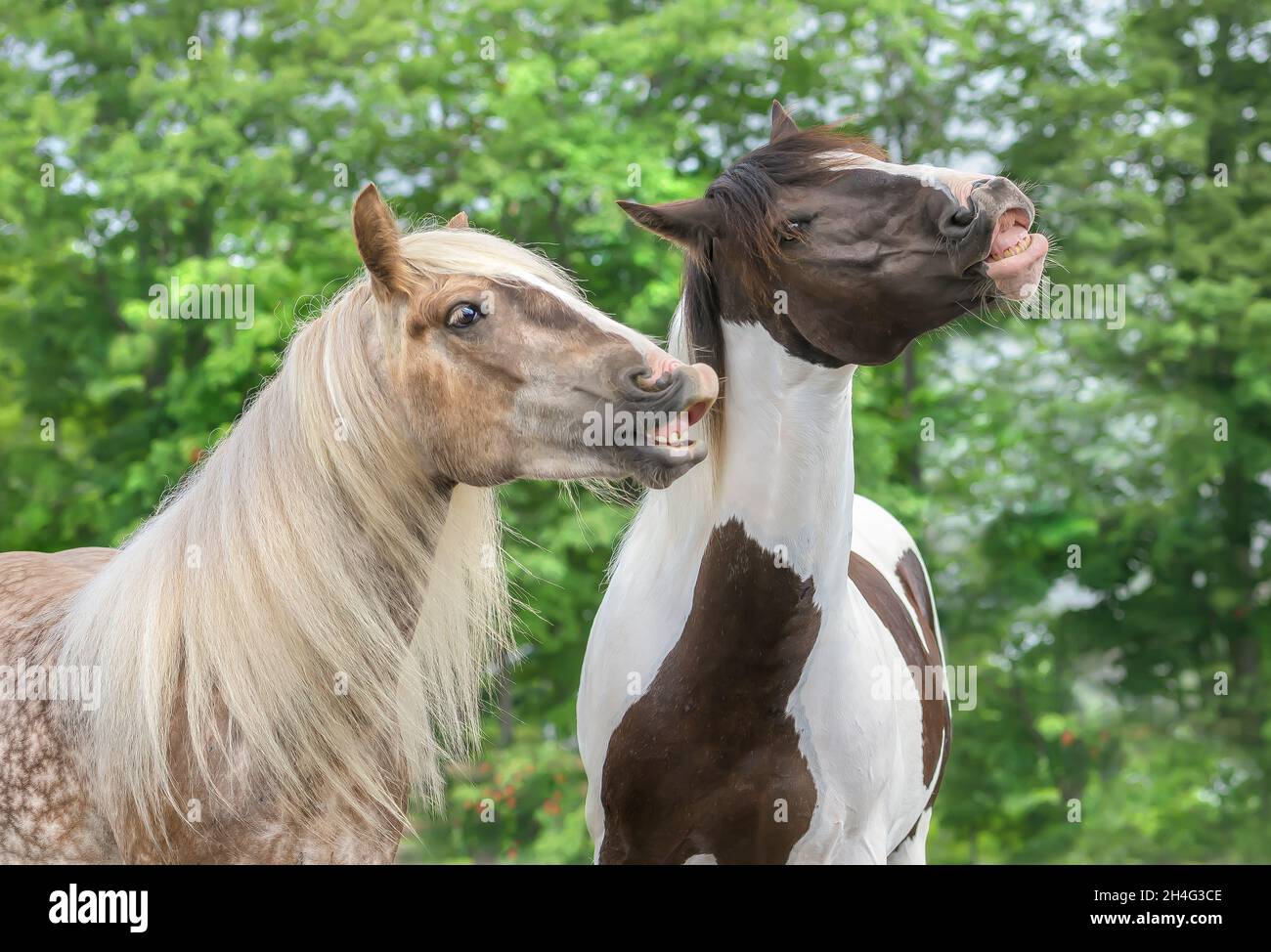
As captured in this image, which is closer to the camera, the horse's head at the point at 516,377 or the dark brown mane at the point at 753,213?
the horse's head at the point at 516,377

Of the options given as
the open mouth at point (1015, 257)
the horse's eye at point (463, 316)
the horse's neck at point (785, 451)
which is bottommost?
the horse's neck at point (785, 451)

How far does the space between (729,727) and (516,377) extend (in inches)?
44.7

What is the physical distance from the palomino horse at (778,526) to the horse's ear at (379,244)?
2.26 feet

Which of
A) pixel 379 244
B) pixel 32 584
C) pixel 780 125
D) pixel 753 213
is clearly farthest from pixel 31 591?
pixel 780 125

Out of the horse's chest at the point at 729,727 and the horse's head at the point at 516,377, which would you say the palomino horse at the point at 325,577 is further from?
the horse's chest at the point at 729,727

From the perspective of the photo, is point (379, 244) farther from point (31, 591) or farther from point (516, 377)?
point (31, 591)

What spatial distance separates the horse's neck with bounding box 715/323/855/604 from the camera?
116 inches

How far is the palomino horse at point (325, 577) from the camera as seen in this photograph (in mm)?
2486

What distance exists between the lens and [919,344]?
35.8 feet

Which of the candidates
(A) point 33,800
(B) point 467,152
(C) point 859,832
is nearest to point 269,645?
(A) point 33,800

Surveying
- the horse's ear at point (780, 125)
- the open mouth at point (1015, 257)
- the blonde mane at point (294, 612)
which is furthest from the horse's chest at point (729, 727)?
the horse's ear at point (780, 125)

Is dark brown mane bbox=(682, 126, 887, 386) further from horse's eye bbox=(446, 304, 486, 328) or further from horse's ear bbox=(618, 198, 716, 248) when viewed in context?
horse's eye bbox=(446, 304, 486, 328)

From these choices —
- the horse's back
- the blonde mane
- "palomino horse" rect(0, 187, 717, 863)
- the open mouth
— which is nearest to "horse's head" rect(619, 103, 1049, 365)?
the open mouth

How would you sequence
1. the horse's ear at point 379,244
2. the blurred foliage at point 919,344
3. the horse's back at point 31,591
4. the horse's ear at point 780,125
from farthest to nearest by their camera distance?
1. the blurred foliage at point 919,344
2. the horse's ear at point 780,125
3. the horse's back at point 31,591
4. the horse's ear at point 379,244
